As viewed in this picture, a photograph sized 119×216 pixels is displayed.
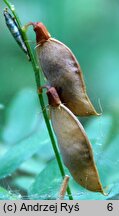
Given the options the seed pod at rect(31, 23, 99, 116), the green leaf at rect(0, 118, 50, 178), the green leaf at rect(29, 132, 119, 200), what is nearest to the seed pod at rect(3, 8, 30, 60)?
the seed pod at rect(31, 23, 99, 116)

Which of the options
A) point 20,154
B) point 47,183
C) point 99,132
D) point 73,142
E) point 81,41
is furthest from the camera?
point 81,41

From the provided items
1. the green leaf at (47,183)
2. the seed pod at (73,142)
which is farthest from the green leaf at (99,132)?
the seed pod at (73,142)

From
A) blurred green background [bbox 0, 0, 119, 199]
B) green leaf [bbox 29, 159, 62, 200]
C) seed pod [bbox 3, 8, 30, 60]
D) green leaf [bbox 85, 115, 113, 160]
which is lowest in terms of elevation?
blurred green background [bbox 0, 0, 119, 199]

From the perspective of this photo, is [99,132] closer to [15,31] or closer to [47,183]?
[47,183]

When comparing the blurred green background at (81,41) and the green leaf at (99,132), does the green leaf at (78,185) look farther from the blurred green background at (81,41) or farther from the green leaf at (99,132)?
the blurred green background at (81,41)

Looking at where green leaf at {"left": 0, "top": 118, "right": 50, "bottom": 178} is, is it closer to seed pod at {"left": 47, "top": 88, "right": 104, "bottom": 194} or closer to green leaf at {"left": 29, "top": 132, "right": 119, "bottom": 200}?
green leaf at {"left": 29, "top": 132, "right": 119, "bottom": 200}

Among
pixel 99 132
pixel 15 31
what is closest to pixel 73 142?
pixel 15 31
